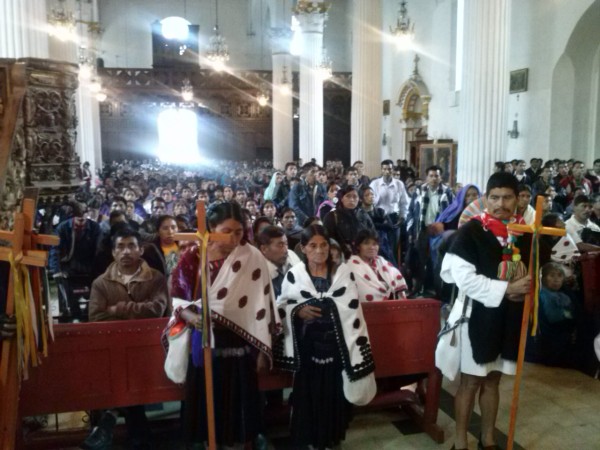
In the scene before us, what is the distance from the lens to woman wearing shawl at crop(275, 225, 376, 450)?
346 centimetres

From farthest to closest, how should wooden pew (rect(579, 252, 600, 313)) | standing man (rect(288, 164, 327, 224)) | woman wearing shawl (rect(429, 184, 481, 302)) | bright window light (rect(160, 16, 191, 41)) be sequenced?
bright window light (rect(160, 16, 191, 41)), standing man (rect(288, 164, 327, 224)), woman wearing shawl (rect(429, 184, 481, 302)), wooden pew (rect(579, 252, 600, 313))

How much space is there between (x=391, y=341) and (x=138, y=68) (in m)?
26.7

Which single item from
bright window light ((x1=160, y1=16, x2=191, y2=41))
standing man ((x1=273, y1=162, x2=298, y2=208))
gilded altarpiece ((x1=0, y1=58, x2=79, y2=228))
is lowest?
standing man ((x1=273, y1=162, x2=298, y2=208))

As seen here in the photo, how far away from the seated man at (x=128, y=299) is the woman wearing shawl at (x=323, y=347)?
1.03m

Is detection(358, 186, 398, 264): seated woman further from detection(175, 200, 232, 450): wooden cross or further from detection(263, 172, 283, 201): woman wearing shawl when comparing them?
detection(175, 200, 232, 450): wooden cross

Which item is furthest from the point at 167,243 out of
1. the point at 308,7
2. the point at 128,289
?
the point at 308,7

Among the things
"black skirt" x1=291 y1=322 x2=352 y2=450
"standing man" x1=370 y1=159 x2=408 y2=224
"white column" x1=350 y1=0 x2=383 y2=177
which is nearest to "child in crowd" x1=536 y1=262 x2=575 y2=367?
"black skirt" x1=291 y1=322 x2=352 y2=450

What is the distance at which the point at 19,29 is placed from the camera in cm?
702

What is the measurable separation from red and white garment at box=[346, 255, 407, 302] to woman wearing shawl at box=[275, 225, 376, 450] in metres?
0.93

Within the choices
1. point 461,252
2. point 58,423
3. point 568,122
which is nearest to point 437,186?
point 461,252

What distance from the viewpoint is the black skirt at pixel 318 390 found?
11.5 ft

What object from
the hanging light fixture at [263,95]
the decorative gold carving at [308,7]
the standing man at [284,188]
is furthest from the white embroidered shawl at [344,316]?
the hanging light fixture at [263,95]

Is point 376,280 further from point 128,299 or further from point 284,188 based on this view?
point 284,188

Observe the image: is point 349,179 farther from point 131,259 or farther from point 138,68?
point 138,68
